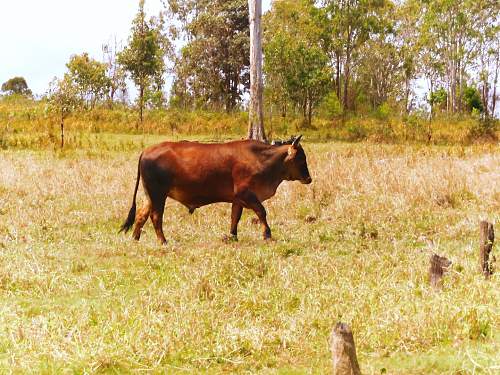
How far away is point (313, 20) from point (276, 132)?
14506mm

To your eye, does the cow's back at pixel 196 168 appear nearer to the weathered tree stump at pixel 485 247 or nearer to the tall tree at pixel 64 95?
the weathered tree stump at pixel 485 247

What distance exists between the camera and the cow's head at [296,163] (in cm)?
909

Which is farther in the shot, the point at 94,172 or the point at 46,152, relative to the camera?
the point at 46,152

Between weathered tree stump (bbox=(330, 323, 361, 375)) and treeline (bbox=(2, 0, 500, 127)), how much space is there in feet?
66.3

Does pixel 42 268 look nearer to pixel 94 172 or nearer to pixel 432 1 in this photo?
pixel 94 172

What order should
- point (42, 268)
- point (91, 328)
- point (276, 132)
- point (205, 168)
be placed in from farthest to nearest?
point (276, 132), point (205, 168), point (42, 268), point (91, 328)

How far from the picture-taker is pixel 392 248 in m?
8.07

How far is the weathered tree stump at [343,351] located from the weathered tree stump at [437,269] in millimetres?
2411

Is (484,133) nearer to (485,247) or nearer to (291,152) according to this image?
(291,152)

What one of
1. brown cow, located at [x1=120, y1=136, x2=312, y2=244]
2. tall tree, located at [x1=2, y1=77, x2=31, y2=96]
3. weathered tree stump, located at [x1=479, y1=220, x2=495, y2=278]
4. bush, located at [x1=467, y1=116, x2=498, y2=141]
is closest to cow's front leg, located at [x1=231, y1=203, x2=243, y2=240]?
brown cow, located at [x1=120, y1=136, x2=312, y2=244]

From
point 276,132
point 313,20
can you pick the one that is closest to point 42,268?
point 276,132

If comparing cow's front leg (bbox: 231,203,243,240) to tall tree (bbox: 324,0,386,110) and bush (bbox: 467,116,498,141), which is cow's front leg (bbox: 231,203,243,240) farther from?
tall tree (bbox: 324,0,386,110)

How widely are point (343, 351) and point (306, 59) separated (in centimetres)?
2617

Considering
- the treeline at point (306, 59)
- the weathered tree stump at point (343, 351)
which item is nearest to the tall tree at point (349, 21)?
the treeline at point (306, 59)
